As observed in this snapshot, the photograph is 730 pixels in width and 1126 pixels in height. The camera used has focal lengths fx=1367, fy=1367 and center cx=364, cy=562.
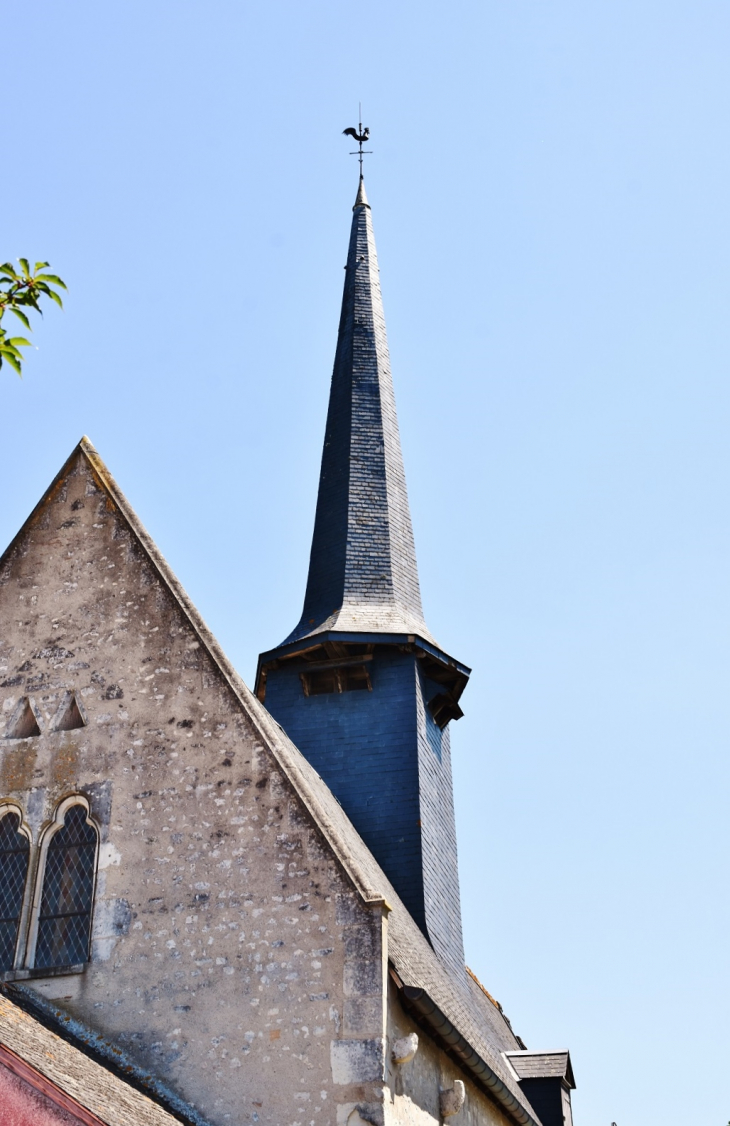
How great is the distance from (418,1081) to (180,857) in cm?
248

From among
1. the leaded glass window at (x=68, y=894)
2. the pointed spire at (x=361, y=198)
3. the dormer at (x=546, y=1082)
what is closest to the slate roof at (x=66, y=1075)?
the leaded glass window at (x=68, y=894)

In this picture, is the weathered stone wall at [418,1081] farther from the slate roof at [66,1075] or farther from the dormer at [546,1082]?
the dormer at [546,1082]

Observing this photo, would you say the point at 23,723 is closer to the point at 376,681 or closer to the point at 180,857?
the point at 180,857

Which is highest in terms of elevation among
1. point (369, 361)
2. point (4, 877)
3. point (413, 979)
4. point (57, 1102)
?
point (369, 361)

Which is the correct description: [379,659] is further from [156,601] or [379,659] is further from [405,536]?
[156,601]

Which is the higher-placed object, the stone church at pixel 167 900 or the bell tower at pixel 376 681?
the bell tower at pixel 376 681

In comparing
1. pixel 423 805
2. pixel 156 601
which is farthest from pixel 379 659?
pixel 156 601

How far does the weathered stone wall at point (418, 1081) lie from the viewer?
9570 millimetres

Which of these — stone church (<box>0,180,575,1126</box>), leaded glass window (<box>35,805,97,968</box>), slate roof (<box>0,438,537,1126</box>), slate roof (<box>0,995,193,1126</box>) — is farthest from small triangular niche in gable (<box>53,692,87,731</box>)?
slate roof (<box>0,995,193,1126</box>)

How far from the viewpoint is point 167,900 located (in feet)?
33.7

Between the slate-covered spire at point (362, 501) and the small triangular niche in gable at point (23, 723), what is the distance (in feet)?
18.6

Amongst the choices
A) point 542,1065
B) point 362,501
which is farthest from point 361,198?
point 542,1065

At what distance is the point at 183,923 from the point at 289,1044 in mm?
1253

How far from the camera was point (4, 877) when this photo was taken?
1087 cm
